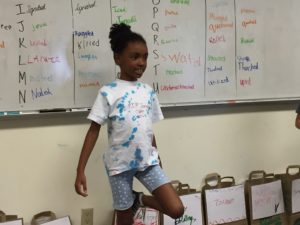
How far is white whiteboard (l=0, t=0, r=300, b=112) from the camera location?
6.42 ft

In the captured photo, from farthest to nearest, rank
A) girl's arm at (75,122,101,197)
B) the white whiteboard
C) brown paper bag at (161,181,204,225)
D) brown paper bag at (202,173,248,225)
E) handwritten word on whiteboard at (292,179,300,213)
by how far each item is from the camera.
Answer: handwritten word on whiteboard at (292,179,300,213) → brown paper bag at (202,173,248,225) → brown paper bag at (161,181,204,225) → the white whiteboard → girl's arm at (75,122,101,197)

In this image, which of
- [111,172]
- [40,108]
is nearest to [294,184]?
[111,172]

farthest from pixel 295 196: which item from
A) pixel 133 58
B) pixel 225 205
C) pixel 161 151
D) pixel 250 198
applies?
pixel 133 58

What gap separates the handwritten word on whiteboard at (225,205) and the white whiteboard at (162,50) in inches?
20.8

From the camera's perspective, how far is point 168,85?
2.25 metres

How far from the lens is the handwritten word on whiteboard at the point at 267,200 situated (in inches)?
94.1

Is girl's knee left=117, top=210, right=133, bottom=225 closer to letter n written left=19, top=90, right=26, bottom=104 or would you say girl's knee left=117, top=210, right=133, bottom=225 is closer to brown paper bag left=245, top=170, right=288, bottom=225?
letter n written left=19, top=90, right=26, bottom=104

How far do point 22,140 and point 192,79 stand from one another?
0.98 meters

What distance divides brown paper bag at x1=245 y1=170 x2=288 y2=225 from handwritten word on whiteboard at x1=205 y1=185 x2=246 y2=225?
0.13ft

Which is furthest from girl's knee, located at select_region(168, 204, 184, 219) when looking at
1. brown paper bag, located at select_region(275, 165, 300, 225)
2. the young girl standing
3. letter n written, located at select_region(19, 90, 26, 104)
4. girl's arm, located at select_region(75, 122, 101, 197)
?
brown paper bag, located at select_region(275, 165, 300, 225)

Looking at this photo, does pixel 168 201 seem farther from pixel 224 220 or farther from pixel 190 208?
pixel 224 220

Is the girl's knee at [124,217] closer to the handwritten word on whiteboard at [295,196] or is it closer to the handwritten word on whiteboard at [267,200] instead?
the handwritten word on whiteboard at [267,200]

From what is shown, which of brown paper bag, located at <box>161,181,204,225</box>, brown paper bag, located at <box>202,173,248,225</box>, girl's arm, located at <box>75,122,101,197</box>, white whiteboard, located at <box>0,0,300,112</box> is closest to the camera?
girl's arm, located at <box>75,122,101,197</box>

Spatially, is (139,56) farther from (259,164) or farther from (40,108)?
(259,164)
